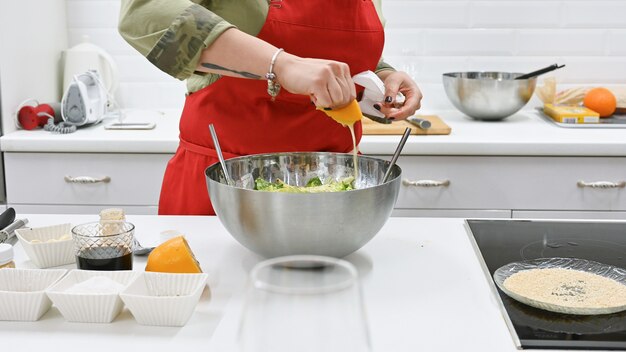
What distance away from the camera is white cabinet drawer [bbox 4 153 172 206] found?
247 cm

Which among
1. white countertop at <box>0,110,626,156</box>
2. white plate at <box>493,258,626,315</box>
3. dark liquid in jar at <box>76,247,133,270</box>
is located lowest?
white countertop at <box>0,110,626,156</box>

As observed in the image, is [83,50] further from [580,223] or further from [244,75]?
[580,223]

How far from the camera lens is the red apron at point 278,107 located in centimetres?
165

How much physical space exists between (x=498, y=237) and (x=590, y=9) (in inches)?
71.8

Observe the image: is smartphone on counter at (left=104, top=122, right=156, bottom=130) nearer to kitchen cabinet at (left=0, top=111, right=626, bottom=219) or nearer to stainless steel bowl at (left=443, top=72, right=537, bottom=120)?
kitchen cabinet at (left=0, top=111, right=626, bottom=219)

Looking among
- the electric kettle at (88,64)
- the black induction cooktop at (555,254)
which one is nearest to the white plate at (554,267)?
the black induction cooktop at (555,254)

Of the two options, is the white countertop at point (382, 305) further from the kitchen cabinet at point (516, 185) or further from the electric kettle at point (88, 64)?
the electric kettle at point (88, 64)

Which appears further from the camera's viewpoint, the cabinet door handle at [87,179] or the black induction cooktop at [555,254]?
the cabinet door handle at [87,179]

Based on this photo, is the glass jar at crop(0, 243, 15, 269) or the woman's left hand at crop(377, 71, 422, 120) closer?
the glass jar at crop(0, 243, 15, 269)

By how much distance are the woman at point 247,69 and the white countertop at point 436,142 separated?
0.58 m

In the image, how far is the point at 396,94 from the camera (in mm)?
1695

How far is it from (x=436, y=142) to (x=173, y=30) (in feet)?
4.11

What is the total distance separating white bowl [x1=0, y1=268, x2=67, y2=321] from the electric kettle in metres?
1.79

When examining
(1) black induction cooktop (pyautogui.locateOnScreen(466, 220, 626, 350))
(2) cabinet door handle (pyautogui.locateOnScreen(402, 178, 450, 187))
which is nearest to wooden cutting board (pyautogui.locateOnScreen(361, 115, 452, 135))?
(2) cabinet door handle (pyautogui.locateOnScreen(402, 178, 450, 187))
